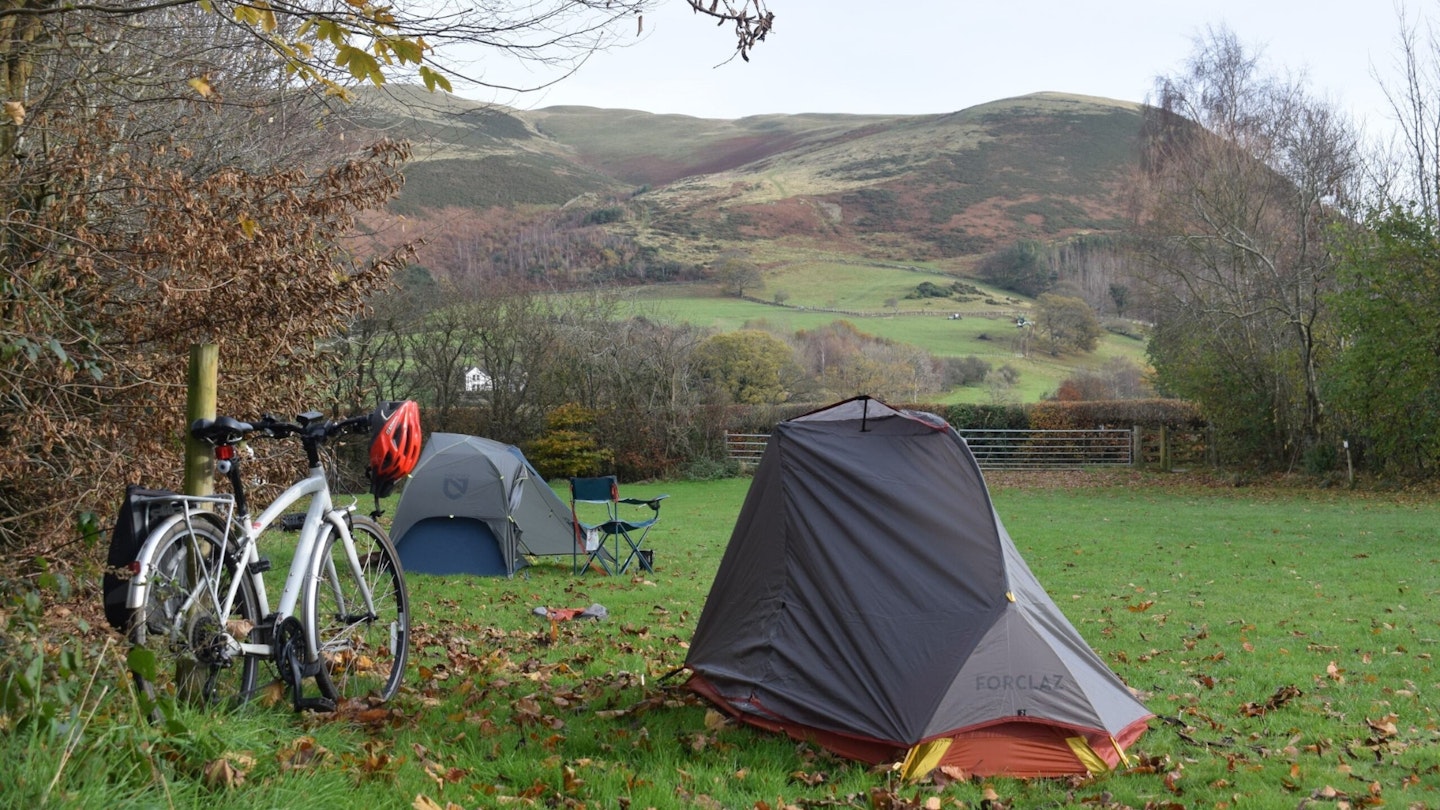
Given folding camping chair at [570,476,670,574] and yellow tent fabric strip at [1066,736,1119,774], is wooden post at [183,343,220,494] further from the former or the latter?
folding camping chair at [570,476,670,574]

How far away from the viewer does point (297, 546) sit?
14.2 feet

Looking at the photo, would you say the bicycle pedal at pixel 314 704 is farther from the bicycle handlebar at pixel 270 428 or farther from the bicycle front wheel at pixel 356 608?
the bicycle handlebar at pixel 270 428

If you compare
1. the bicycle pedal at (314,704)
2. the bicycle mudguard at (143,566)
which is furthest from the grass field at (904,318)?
the bicycle mudguard at (143,566)

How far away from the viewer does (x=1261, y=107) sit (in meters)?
25.4

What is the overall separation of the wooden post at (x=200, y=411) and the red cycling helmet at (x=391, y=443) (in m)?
0.62

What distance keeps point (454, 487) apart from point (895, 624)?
7.70 metres

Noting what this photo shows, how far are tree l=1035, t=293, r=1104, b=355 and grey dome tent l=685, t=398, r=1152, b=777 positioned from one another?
1727 inches

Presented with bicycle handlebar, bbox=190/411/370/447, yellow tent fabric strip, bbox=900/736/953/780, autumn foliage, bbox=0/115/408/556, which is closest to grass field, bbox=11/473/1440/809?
yellow tent fabric strip, bbox=900/736/953/780

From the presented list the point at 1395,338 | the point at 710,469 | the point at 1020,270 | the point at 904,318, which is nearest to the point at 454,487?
the point at 710,469

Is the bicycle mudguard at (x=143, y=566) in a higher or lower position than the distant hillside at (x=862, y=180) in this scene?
lower

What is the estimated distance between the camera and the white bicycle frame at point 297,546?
3.97 metres

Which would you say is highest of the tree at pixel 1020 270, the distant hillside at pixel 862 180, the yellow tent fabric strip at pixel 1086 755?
the distant hillside at pixel 862 180

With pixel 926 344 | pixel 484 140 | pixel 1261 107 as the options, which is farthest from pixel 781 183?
pixel 1261 107

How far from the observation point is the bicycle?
12.5 ft
